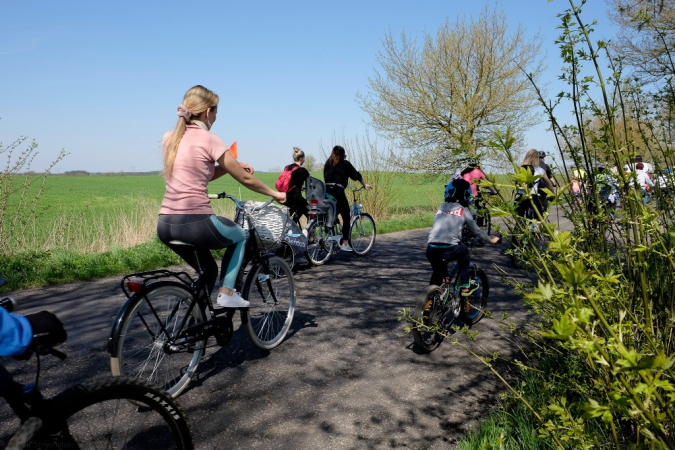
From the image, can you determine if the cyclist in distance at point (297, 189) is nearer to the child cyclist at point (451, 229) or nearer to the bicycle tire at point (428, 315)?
the child cyclist at point (451, 229)

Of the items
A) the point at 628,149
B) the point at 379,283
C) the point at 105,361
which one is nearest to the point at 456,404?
the point at 628,149

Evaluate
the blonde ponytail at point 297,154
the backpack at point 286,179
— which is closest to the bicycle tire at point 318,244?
the backpack at point 286,179

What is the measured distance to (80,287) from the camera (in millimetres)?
7254

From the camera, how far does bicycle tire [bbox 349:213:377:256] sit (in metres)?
10.3

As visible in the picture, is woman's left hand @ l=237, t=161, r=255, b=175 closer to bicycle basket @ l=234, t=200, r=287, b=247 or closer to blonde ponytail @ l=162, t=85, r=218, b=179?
blonde ponytail @ l=162, t=85, r=218, b=179

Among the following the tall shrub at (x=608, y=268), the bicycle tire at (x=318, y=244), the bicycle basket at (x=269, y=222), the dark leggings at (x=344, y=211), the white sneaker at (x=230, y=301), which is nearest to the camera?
the tall shrub at (x=608, y=268)

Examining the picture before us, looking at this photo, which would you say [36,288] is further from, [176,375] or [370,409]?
[370,409]

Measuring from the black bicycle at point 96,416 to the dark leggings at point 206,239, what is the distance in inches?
60.9

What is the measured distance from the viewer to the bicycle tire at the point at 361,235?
10289mm

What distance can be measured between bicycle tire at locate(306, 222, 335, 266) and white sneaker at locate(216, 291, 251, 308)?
458 centimetres

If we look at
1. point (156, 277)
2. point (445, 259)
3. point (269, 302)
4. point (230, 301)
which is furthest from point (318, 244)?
point (156, 277)

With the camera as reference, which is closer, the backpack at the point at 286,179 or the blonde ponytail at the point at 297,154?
the backpack at the point at 286,179

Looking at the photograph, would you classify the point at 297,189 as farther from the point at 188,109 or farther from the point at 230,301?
the point at 188,109

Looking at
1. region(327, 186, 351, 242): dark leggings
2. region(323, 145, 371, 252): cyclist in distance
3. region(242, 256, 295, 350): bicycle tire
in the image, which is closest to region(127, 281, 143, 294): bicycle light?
region(242, 256, 295, 350): bicycle tire
